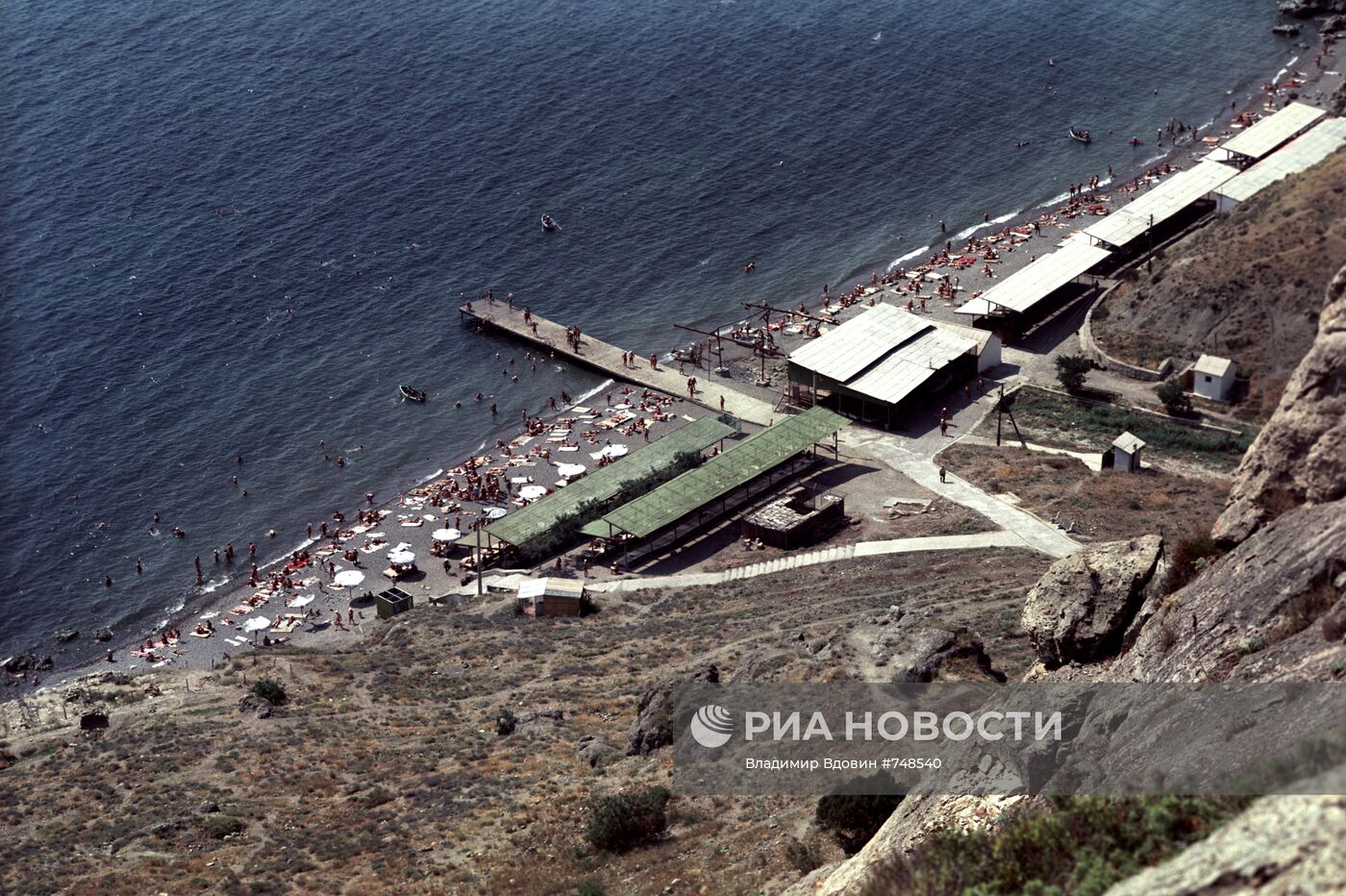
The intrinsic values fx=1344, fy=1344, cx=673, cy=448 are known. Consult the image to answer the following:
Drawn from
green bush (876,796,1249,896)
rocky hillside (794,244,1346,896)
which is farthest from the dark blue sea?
green bush (876,796,1249,896)

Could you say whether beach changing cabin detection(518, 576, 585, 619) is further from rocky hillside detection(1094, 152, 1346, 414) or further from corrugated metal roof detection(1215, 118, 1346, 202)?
corrugated metal roof detection(1215, 118, 1346, 202)

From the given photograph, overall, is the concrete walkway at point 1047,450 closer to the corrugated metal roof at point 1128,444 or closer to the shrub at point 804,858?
the corrugated metal roof at point 1128,444

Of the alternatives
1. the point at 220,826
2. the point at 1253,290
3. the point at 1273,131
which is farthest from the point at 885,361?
A: the point at 220,826

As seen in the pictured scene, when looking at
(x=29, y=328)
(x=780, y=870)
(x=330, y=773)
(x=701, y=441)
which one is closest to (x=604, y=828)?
(x=780, y=870)

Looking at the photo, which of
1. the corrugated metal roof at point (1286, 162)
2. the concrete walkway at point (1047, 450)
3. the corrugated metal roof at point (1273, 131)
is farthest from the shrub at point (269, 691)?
the corrugated metal roof at point (1273, 131)

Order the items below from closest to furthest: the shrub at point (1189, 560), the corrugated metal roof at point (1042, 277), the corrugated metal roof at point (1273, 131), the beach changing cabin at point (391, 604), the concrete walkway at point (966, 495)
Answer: the shrub at point (1189, 560), the concrete walkway at point (966, 495), the beach changing cabin at point (391, 604), the corrugated metal roof at point (1042, 277), the corrugated metal roof at point (1273, 131)

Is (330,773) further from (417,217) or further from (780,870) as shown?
(417,217)

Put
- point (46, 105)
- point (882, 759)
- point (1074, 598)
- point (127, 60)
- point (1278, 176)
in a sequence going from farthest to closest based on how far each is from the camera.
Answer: point (127, 60), point (46, 105), point (1278, 176), point (882, 759), point (1074, 598)

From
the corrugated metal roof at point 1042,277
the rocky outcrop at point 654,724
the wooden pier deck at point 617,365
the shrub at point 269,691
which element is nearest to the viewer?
the rocky outcrop at point 654,724
